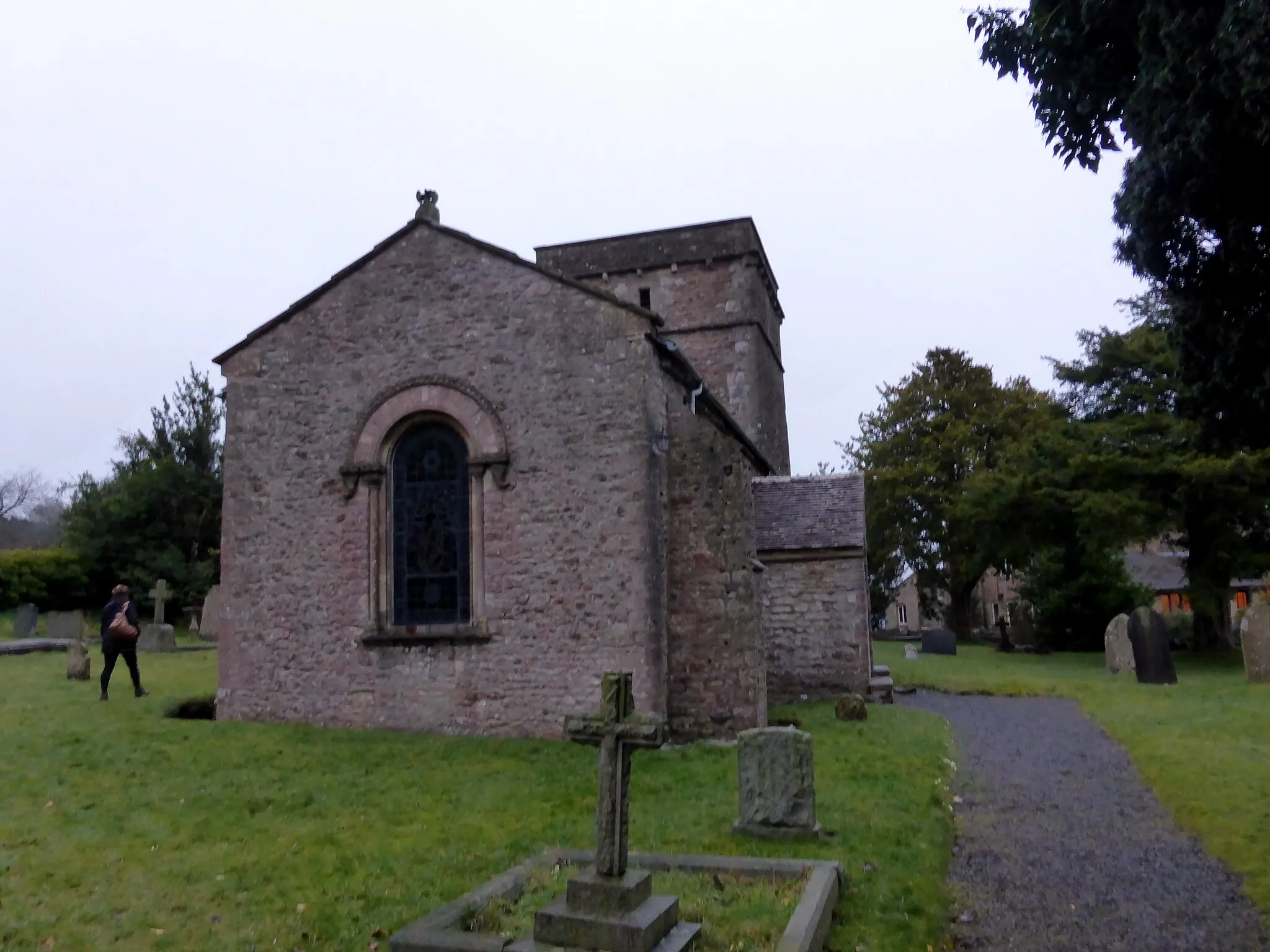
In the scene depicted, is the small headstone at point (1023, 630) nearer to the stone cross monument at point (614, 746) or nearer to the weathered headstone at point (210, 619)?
the weathered headstone at point (210, 619)

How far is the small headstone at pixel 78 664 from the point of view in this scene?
650 inches

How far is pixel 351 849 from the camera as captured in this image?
24.1 feet

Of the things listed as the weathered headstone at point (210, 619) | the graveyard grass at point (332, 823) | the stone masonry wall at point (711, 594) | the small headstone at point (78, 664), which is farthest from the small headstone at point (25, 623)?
the stone masonry wall at point (711, 594)

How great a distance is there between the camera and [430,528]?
12992 millimetres

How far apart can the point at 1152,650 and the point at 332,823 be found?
59.9 ft

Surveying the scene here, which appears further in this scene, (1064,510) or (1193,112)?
(1064,510)

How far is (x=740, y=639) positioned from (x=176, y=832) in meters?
6.83

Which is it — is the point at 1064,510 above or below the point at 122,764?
above

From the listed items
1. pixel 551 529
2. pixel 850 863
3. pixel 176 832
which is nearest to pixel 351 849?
pixel 176 832

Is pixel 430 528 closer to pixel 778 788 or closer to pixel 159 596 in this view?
pixel 778 788

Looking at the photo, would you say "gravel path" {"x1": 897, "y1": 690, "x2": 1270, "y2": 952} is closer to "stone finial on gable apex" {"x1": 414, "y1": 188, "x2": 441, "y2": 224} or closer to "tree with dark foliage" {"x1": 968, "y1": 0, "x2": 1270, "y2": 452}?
"tree with dark foliage" {"x1": 968, "y1": 0, "x2": 1270, "y2": 452}

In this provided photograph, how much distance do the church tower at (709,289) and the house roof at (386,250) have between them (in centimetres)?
1058

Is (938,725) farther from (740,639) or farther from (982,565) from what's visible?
(982,565)

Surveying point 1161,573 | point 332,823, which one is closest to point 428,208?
point 332,823
